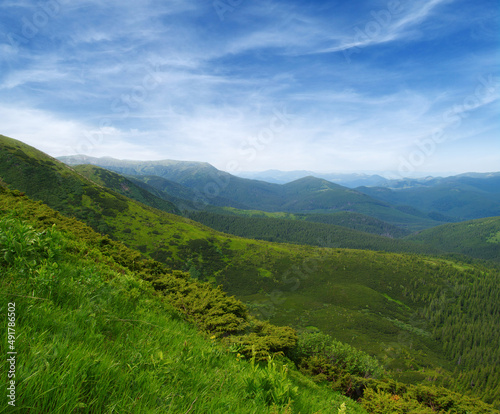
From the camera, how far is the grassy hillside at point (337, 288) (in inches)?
4345

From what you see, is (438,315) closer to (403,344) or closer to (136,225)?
(403,344)

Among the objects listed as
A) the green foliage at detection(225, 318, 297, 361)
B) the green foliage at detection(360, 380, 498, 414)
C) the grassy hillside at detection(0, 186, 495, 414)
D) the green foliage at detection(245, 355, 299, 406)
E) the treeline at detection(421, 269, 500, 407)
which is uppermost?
the grassy hillside at detection(0, 186, 495, 414)

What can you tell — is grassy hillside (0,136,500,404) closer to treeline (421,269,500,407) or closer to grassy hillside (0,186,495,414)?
treeline (421,269,500,407)

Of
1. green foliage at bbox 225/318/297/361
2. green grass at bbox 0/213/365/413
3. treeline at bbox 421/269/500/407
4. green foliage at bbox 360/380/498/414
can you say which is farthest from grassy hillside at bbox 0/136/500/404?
green grass at bbox 0/213/365/413

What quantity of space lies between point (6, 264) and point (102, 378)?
3.76 meters

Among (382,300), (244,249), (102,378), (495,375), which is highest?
(102,378)

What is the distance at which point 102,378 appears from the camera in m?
1.90

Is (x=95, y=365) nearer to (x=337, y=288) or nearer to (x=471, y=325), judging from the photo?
(x=337, y=288)

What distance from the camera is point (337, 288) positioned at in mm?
Result: 151125

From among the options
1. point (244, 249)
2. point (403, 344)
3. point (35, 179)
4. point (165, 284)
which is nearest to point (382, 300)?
point (403, 344)

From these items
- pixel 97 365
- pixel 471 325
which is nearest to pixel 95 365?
pixel 97 365

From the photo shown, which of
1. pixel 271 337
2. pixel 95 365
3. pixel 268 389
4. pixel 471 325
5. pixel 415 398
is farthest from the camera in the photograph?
pixel 471 325

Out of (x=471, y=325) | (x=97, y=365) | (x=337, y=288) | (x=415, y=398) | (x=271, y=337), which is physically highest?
(x=97, y=365)

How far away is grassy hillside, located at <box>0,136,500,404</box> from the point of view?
110 metres
